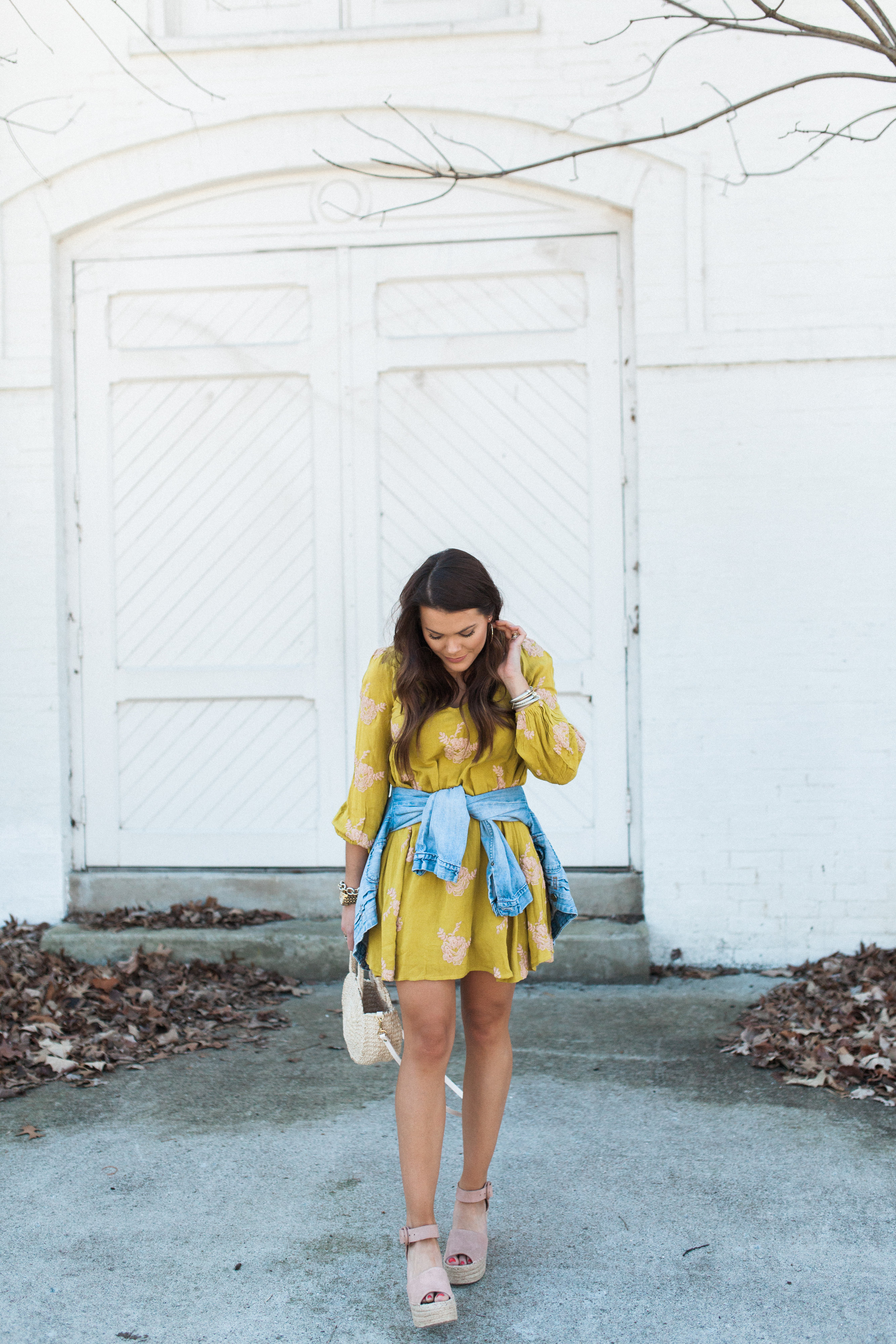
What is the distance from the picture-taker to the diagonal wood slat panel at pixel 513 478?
5.83 metres

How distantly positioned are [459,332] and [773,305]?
1.55 meters

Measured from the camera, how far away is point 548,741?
281 cm

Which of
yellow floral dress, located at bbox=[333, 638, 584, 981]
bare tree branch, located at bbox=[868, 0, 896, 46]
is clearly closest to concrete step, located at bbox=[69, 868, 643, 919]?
yellow floral dress, located at bbox=[333, 638, 584, 981]

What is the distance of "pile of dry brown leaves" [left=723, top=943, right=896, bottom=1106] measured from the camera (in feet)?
13.6

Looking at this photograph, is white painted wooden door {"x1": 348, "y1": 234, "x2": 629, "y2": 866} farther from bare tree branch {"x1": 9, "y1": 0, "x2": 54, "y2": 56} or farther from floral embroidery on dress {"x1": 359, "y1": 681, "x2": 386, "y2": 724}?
floral embroidery on dress {"x1": 359, "y1": 681, "x2": 386, "y2": 724}

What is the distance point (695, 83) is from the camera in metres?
5.57

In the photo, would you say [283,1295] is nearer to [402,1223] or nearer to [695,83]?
[402,1223]

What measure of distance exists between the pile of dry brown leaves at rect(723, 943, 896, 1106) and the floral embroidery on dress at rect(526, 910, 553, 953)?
1.81m

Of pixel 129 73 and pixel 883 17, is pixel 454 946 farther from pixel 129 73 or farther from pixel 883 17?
pixel 129 73

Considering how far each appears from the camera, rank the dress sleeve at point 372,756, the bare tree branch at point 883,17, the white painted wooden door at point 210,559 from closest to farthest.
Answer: the dress sleeve at point 372,756, the bare tree branch at point 883,17, the white painted wooden door at point 210,559

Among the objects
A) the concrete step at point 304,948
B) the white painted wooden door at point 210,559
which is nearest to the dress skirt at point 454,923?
the concrete step at point 304,948

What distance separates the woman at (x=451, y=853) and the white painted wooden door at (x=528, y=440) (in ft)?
9.38

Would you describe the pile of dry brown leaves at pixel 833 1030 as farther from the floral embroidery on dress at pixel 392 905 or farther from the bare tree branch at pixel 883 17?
the bare tree branch at pixel 883 17

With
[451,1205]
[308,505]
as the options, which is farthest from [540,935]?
[308,505]
